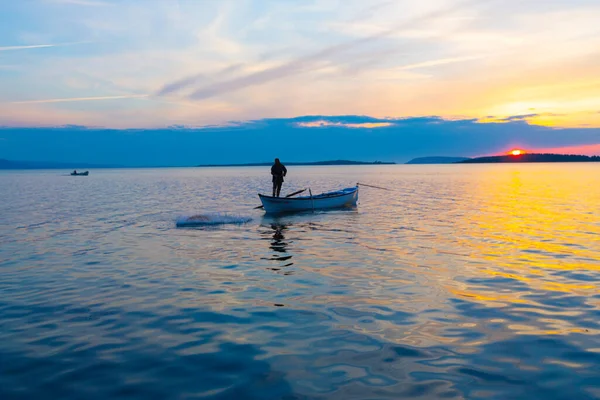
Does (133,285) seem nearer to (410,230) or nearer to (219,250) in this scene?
(219,250)

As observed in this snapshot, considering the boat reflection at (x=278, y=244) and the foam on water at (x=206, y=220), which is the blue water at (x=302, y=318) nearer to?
the boat reflection at (x=278, y=244)

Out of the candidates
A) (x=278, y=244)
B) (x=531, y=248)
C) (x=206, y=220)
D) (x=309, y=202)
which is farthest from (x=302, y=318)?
(x=309, y=202)

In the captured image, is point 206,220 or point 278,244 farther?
point 206,220

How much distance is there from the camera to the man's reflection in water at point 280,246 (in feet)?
54.8

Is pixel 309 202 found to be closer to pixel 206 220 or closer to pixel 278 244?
pixel 206 220

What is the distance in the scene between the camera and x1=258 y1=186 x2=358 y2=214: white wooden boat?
32.8m

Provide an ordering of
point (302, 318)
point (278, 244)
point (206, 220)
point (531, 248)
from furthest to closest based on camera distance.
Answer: point (206, 220)
point (278, 244)
point (531, 248)
point (302, 318)

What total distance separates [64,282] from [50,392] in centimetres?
756

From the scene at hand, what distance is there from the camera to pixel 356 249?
19297mm

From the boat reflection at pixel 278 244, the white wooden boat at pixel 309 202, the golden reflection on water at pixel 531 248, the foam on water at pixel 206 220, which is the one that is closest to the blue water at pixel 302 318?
the golden reflection on water at pixel 531 248

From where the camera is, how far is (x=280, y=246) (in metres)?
20.5

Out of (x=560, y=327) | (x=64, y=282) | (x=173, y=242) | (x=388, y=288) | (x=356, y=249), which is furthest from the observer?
(x=173, y=242)

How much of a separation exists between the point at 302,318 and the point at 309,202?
2424 cm

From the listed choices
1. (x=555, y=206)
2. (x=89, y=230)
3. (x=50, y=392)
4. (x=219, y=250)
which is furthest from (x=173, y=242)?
(x=555, y=206)
